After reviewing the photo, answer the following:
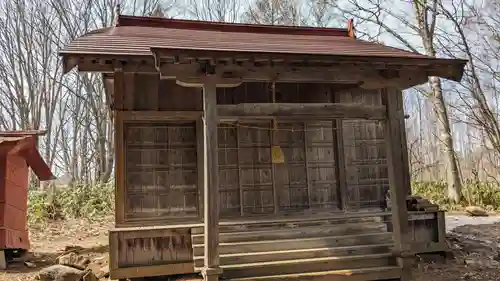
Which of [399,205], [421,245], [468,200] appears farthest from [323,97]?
[468,200]

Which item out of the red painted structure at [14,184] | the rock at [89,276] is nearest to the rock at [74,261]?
the rock at [89,276]

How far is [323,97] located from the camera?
8.06 meters

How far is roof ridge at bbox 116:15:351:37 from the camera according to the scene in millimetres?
9039

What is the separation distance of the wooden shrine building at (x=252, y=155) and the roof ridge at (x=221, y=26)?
0.31 m

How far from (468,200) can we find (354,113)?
10012 mm

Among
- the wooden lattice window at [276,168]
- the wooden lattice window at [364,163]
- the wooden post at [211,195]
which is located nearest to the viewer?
the wooden post at [211,195]

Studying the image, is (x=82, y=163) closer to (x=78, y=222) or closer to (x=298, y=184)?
(x=78, y=222)

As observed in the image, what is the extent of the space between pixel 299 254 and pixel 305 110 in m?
2.22

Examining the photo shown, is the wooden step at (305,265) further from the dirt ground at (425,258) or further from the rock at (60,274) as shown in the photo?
the rock at (60,274)

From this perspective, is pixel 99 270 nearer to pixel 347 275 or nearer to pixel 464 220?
pixel 347 275

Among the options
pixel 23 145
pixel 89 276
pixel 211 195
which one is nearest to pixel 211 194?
pixel 211 195

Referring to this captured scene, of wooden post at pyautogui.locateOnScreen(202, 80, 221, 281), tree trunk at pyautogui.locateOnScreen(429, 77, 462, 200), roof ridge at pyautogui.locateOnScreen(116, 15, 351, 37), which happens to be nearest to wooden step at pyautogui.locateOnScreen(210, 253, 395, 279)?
wooden post at pyautogui.locateOnScreen(202, 80, 221, 281)

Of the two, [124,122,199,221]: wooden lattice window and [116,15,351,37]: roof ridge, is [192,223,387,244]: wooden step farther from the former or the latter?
[116,15,351,37]: roof ridge

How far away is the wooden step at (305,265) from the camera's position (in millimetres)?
5781
